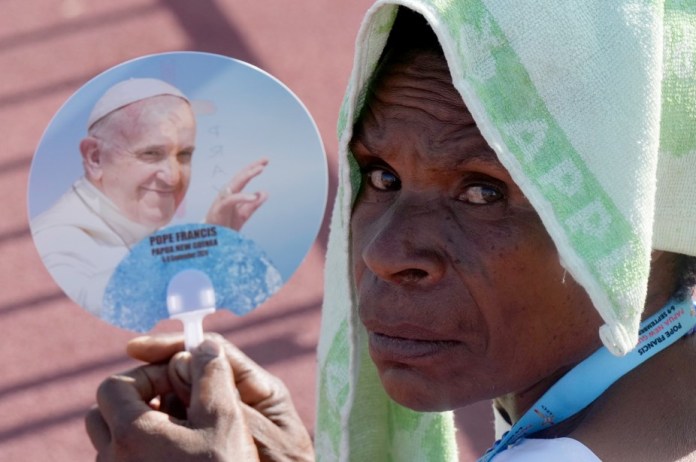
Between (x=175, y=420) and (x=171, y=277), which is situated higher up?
(x=171, y=277)

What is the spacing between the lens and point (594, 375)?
1.53 m

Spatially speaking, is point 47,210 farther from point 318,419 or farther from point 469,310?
point 469,310

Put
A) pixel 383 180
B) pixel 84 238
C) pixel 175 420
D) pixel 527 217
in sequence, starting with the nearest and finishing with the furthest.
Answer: pixel 527 217 < pixel 383 180 < pixel 175 420 < pixel 84 238

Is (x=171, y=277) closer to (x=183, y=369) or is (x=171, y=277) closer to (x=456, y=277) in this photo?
(x=183, y=369)

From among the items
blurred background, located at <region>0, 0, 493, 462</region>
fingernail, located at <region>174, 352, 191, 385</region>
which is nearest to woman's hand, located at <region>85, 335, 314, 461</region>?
fingernail, located at <region>174, 352, 191, 385</region>

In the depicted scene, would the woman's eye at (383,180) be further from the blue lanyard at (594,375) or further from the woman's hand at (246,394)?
the woman's hand at (246,394)

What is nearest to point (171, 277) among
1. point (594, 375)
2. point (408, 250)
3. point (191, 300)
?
point (191, 300)

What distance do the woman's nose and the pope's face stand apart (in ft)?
2.22

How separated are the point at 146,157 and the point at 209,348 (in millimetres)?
362

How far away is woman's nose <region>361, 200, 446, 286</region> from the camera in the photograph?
1488 mm

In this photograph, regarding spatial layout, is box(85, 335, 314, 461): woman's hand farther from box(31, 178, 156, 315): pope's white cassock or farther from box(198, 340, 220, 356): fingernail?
box(31, 178, 156, 315): pope's white cassock

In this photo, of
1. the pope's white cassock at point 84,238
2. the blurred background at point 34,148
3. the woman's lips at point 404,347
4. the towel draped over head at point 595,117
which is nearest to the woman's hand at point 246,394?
the pope's white cassock at point 84,238

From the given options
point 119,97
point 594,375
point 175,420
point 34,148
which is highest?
point 34,148

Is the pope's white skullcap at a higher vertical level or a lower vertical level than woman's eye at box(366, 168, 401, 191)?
higher
